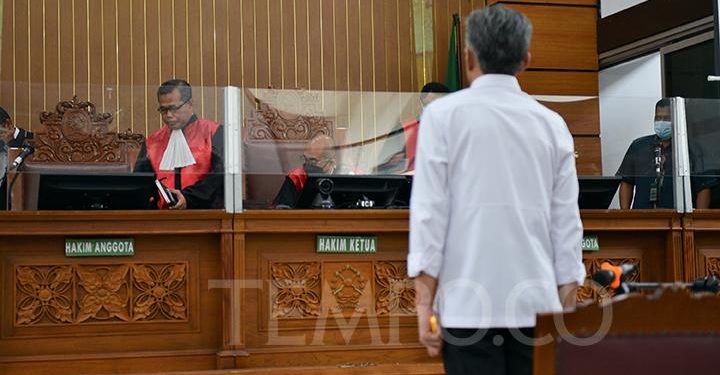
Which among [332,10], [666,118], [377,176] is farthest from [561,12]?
[377,176]

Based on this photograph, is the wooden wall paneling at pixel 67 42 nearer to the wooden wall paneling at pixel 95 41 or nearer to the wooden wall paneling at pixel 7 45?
the wooden wall paneling at pixel 95 41

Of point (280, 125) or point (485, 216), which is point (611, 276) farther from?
point (280, 125)

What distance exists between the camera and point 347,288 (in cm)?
483

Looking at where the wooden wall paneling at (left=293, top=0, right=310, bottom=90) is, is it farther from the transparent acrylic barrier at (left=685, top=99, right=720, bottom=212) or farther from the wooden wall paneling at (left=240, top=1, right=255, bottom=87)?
the transparent acrylic barrier at (left=685, top=99, right=720, bottom=212)

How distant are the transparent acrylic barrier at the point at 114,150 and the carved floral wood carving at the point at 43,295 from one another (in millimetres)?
283

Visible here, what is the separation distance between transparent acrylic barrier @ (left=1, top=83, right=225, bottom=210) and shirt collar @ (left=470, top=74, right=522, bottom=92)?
2.49 meters

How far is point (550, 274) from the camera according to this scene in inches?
95.2

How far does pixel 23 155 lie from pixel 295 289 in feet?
4.40

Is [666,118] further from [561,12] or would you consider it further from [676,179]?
[561,12]

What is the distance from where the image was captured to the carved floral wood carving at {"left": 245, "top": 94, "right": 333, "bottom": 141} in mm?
4895

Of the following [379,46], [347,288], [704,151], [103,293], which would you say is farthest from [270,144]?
[379,46]

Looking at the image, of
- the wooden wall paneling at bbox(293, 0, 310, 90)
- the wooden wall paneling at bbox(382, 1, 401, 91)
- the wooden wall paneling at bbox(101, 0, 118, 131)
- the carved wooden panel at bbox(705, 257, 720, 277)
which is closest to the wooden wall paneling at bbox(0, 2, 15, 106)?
the wooden wall paneling at bbox(101, 0, 118, 131)

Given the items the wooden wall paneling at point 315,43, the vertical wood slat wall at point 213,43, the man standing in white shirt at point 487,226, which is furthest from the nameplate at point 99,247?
the wooden wall paneling at point 315,43

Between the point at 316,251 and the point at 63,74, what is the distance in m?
3.62
